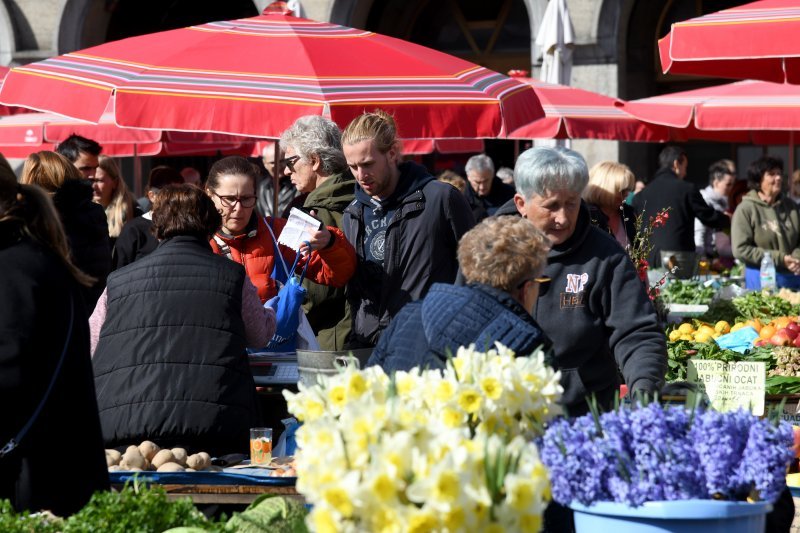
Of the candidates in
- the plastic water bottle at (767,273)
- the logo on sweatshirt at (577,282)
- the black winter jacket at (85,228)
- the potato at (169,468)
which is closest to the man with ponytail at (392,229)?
the logo on sweatshirt at (577,282)

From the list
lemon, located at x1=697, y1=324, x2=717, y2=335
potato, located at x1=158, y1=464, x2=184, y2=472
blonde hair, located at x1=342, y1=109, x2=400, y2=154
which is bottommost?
lemon, located at x1=697, y1=324, x2=717, y2=335

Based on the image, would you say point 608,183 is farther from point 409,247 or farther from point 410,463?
point 410,463

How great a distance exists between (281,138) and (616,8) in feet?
36.6

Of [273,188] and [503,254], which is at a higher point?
[503,254]

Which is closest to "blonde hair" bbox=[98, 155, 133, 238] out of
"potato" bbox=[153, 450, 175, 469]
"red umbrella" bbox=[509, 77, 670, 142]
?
"potato" bbox=[153, 450, 175, 469]

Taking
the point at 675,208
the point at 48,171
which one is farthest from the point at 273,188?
the point at 675,208

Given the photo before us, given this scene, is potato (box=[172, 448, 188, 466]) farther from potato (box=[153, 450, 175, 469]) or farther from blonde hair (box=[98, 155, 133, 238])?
blonde hair (box=[98, 155, 133, 238])

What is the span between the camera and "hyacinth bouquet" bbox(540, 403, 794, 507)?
2867 mm

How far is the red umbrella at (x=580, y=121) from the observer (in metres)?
11.4

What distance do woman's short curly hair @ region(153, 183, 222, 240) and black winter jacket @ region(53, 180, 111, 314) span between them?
1.58m

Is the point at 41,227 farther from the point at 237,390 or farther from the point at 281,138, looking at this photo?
the point at 281,138

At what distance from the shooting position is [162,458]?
4.57 m

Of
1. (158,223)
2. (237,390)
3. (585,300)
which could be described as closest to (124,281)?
(158,223)

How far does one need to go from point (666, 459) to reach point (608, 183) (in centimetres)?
451
